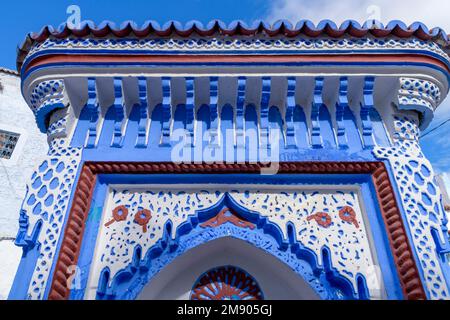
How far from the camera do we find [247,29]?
267cm

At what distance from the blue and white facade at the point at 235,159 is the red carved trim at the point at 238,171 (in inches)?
0.4

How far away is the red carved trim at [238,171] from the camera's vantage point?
6.90ft

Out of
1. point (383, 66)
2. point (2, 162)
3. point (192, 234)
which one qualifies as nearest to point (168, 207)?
point (192, 234)

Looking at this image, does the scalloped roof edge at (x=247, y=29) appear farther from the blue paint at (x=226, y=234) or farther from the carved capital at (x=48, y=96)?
the blue paint at (x=226, y=234)

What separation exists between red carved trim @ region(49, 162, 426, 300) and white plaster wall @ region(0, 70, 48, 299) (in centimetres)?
378

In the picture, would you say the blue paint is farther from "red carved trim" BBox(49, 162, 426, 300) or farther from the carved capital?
the carved capital

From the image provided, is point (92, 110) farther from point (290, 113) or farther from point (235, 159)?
point (290, 113)

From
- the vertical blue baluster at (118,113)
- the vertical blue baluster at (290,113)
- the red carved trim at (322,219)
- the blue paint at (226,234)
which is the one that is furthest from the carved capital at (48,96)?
the red carved trim at (322,219)
